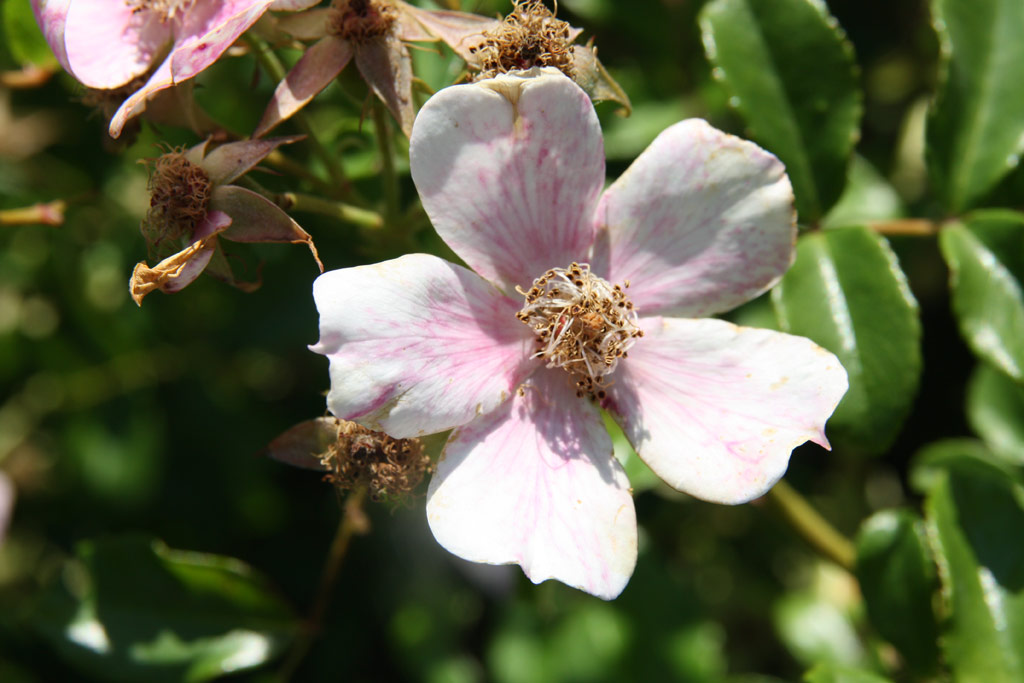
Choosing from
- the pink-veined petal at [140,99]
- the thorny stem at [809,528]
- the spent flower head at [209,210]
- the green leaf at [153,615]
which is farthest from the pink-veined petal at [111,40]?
the thorny stem at [809,528]

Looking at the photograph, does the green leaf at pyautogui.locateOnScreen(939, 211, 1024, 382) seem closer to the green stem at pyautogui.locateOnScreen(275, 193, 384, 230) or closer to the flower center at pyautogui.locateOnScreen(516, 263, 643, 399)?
the flower center at pyautogui.locateOnScreen(516, 263, 643, 399)

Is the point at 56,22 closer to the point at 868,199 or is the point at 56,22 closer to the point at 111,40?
the point at 111,40

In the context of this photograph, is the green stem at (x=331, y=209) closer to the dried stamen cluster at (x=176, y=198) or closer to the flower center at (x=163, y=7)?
the dried stamen cluster at (x=176, y=198)

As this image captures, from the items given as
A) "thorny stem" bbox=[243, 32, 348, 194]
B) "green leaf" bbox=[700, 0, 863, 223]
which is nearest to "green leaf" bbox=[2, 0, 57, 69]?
"thorny stem" bbox=[243, 32, 348, 194]

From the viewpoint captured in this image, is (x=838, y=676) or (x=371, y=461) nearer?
(x=371, y=461)

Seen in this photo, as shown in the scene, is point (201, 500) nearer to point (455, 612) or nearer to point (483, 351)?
point (455, 612)

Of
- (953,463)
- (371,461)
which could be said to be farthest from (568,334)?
(953,463)
